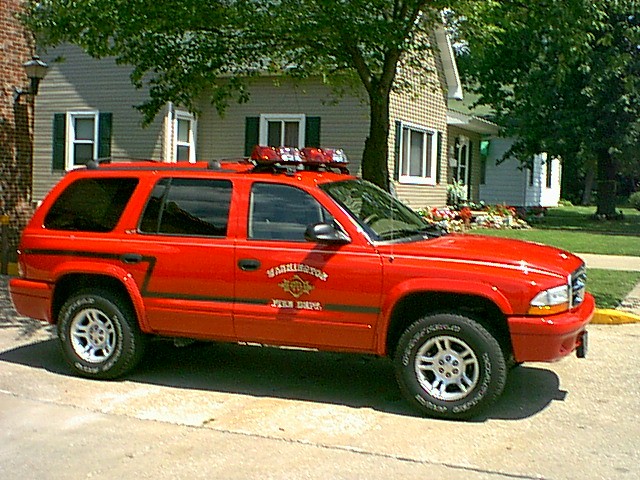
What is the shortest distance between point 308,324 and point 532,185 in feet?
90.5

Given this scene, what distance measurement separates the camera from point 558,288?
616cm

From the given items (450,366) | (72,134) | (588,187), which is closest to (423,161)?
(72,134)

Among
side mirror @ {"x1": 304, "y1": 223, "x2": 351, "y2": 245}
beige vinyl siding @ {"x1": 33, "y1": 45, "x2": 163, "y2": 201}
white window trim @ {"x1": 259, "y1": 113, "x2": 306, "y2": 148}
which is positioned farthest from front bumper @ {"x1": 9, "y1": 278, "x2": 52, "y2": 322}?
beige vinyl siding @ {"x1": 33, "y1": 45, "x2": 163, "y2": 201}

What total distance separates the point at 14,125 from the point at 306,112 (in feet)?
22.7

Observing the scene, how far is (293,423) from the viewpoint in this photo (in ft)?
20.3

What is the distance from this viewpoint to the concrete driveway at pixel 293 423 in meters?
5.27

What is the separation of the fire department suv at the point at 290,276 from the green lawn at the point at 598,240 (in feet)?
16.1

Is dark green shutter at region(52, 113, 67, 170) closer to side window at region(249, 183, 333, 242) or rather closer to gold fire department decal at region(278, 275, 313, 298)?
side window at region(249, 183, 333, 242)

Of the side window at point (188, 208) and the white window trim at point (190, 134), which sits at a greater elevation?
the white window trim at point (190, 134)

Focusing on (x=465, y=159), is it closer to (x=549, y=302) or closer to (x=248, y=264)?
(x=248, y=264)

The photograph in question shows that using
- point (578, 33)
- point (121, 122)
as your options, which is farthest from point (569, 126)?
point (578, 33)

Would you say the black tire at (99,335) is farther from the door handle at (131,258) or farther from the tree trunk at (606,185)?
the tree trunk at (606,185)

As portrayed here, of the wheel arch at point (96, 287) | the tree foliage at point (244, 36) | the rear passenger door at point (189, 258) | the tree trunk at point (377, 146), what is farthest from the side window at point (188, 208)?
the tree trunk at point (377, 146)

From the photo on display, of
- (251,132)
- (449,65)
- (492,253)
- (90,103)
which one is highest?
(449,65)
